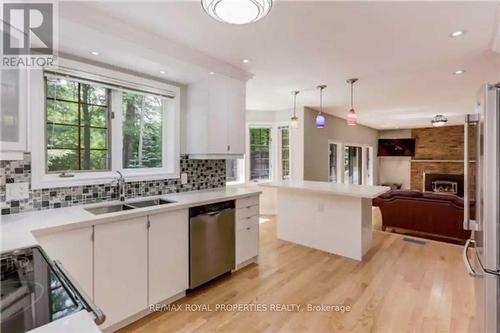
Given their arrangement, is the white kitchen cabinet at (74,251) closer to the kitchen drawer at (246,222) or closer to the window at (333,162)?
the kitchen drawer at (246,222)

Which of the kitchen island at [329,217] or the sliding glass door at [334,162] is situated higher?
the sliding glass door at [334,162]

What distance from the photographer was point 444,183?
8531 millimetres

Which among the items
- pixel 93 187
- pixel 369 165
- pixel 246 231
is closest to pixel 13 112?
pixel 93 187

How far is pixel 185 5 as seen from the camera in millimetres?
1871

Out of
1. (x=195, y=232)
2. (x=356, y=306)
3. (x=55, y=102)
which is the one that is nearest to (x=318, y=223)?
(x=356, y=306)

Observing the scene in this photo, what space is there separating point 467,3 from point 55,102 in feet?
10.9

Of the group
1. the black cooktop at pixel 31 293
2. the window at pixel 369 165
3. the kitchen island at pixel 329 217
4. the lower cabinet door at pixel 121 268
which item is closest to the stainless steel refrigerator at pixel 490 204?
the kitchen island at pixel 329 217

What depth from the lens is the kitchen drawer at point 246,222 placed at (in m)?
3.06

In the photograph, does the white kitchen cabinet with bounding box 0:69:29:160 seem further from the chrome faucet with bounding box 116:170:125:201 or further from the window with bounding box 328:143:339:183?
the window with bounding box 328:143:339:183

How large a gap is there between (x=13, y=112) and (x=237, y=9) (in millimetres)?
1403

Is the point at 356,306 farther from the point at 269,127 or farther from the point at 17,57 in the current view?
the point at 269,127

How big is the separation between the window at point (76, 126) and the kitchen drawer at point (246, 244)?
1.62m

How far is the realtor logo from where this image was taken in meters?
1.44

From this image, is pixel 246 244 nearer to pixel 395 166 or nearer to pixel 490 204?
pixel 490 204
